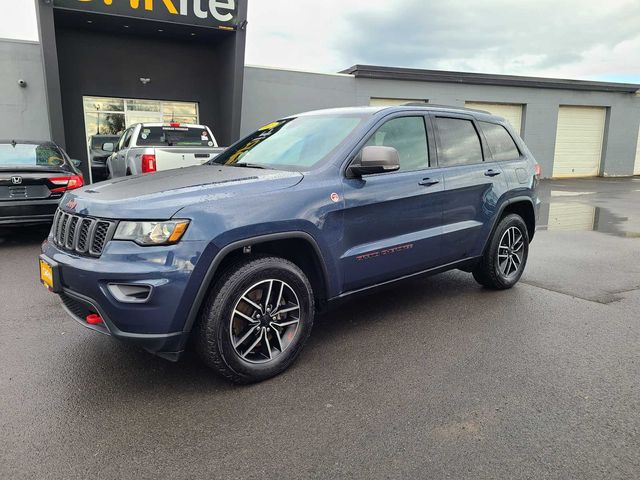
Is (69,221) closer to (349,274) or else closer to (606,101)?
(349,274)

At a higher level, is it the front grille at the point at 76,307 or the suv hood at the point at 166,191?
the suv hood at the point at 166,191

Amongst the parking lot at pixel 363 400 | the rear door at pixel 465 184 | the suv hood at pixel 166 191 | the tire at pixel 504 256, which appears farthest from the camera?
the tire at pixel 504 256

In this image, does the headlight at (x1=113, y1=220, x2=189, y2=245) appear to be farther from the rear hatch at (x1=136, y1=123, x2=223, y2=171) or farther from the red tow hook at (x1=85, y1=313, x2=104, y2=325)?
the rear hatch at (x1=136, y1=123, x2=223, y2=171)

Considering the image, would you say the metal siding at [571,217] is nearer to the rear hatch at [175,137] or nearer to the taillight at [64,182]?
the rear hatch at [175,137]

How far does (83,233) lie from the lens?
304 centimetres

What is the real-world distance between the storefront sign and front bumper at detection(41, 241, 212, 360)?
12.2 m

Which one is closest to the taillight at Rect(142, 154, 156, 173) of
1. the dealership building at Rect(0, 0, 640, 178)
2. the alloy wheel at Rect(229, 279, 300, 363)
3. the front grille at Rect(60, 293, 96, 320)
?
the front grille at Rect(60, 293, 96, 320)

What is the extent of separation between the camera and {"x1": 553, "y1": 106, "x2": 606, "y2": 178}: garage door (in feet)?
73.9

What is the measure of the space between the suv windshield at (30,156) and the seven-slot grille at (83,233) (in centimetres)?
476

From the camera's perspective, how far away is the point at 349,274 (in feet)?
12.0

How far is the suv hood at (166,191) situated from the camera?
2.86 m

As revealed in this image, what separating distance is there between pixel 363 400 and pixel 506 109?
20.9 meters

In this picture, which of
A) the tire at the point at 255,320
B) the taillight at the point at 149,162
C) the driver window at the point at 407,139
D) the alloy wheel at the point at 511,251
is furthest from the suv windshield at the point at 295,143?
the taillight at the point at 149,162

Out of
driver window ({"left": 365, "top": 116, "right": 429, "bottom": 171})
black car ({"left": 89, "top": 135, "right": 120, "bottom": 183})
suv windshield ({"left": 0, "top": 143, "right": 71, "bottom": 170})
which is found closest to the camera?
driver window ({"left": 365, "top": 116, "right": 429, "bottom": 171})
